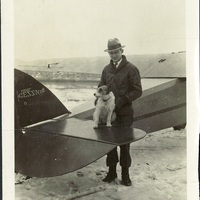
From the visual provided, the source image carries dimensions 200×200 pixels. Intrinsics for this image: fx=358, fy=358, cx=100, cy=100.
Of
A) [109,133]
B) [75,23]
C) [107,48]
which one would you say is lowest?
[109,133]

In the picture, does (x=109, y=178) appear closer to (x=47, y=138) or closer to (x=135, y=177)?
(x=135, y=177)

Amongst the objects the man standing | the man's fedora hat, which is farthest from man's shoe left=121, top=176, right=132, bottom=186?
the man's fedora hat

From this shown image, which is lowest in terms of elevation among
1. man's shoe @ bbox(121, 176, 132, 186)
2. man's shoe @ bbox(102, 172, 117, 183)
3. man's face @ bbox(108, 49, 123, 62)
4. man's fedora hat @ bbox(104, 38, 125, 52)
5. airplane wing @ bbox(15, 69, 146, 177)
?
man's shoe @ bbox(121, 176, 132, 186)

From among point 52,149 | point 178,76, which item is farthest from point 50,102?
Answer: point 178,76

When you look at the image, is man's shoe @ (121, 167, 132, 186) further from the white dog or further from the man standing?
the white dog

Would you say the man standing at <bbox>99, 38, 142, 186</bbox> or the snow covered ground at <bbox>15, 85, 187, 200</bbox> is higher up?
the man standing at <bbox>99, 38, 142, 186</bbox>

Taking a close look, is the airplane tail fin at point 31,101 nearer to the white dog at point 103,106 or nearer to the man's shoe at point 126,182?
the white dog at point 103,106

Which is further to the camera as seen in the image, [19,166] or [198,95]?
[198,95]

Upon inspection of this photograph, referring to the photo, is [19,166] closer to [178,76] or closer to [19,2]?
[19,2]

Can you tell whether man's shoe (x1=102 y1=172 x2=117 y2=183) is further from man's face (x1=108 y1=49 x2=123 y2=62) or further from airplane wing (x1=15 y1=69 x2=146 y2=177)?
man's face (x1=108 y1=49 x2=123 y2=62)
